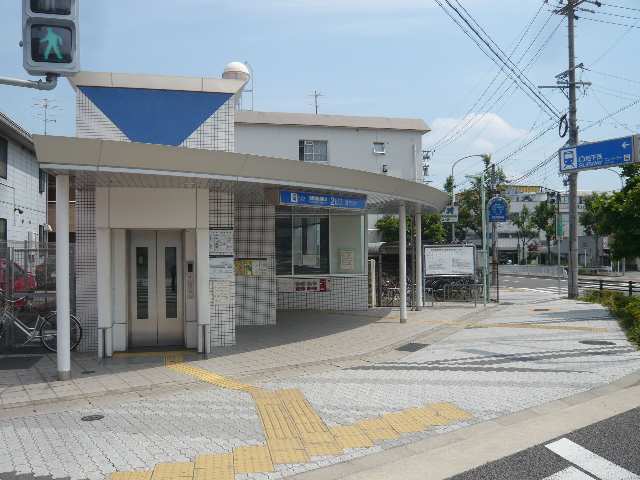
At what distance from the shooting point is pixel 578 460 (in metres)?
5.62

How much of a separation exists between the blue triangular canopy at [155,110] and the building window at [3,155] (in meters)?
8.86

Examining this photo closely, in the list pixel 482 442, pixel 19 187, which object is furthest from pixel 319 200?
pixel 19 187

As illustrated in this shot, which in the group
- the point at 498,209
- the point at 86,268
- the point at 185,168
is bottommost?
the point at 86,268

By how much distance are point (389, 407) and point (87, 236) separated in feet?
22.8

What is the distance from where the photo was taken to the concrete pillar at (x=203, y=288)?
11.0m

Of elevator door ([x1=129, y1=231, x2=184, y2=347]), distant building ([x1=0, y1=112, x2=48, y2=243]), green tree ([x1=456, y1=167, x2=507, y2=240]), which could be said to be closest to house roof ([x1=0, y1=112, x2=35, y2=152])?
distant building ([x1=0, y1=112, x2=48, y2=243])

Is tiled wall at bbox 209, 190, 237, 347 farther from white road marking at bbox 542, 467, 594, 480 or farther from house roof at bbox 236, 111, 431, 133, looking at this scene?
house roof at bbox 236, 111, 431, 133

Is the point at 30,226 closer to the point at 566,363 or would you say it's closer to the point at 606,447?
the point at 566,363

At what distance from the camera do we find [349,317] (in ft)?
55.4

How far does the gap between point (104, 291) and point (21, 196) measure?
38.5 feet

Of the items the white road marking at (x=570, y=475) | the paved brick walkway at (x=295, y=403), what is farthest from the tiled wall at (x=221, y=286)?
the white road marking at (x=570, y=475)

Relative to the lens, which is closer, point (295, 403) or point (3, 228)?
point (295, 403)

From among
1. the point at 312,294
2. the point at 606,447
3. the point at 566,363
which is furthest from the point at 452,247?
the point at 606,447

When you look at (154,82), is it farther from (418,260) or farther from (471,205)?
(471,205)
